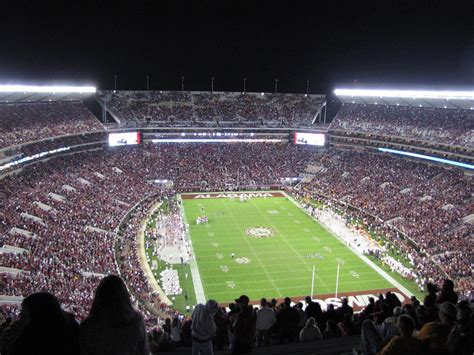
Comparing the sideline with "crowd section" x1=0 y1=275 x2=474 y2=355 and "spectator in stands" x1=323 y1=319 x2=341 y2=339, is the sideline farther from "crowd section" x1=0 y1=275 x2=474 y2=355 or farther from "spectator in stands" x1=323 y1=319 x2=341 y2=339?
"spectator in stands" x1=323 y1=319 x2=341 y2=339

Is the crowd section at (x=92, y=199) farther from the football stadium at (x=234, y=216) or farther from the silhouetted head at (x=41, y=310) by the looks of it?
the silhouetted head at (x=41, y=310)

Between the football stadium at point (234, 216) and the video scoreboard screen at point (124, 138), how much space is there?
533 millimetres

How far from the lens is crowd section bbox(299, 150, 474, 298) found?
2733 cm

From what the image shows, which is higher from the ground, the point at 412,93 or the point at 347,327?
the point at 412,93

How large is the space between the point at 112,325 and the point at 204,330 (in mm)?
2771

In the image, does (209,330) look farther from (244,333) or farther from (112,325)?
(112,325)

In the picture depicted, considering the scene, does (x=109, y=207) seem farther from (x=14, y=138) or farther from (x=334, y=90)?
(x=334, y=90)

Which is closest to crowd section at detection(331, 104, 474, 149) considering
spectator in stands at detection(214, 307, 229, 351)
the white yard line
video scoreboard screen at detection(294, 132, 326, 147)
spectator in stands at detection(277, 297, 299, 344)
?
video scoreboard screen at detection(294, 132, 326, 147)

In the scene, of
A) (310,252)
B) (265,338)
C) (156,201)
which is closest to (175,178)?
(156,201)

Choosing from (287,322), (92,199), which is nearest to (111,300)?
(287,322)

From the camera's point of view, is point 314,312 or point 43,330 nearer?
point 43,330

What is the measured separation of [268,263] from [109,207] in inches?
573

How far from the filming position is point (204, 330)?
226 inches

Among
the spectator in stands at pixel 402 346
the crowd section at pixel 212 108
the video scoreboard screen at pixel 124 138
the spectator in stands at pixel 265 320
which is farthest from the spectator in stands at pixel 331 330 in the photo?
the crowd section at pixel 212 108
